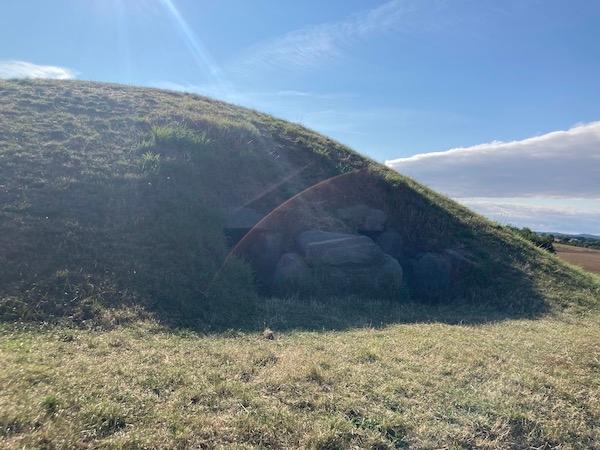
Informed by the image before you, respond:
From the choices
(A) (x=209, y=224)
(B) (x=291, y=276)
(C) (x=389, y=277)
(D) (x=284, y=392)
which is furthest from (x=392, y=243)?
(D) (x=284, y=392)

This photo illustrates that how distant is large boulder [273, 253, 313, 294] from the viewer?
33.9 feet

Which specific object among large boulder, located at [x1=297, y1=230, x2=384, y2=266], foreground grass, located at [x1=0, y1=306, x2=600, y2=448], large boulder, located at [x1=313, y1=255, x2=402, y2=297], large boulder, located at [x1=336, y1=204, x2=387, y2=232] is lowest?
foreground grass, located at [x1=0, y1=306, x2=600, y2=448]

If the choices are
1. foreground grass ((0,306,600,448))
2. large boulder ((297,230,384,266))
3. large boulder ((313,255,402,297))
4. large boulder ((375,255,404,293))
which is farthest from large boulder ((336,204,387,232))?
foreground grass ((0,306,600,448))

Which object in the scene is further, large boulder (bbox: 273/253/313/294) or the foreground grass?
large boulder (bbox: 273/253/313/294)

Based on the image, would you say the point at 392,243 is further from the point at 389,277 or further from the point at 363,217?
the point at 389,277

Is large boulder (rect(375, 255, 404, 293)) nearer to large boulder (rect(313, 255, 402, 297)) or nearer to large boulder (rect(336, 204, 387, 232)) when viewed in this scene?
large boulder (rect(313, 255, 402, 297))

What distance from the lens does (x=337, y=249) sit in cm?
1123

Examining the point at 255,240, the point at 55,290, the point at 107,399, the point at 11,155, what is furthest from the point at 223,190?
the point at 107,399

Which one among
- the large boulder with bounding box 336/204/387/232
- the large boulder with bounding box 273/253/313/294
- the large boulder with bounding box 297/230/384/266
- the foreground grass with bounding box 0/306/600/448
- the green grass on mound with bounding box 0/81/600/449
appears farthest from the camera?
the large boulder with bounding box 336/204/387/232

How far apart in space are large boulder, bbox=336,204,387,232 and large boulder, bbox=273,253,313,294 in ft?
9.04

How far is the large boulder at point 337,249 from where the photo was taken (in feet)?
36.1

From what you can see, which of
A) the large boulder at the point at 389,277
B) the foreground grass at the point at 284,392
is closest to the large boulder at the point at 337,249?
the large boulder at the point at 389,277

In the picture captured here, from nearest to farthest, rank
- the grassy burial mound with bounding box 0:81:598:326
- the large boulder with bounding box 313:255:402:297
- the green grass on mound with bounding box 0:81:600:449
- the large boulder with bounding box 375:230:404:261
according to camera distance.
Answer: the green grass on mound with bounding box 0:81:600:449 < the grassy burial mound with bounding box 0:81:598:326 < the large boulder with bounding box 313:255:402:297 < the large boulder with bounding box 375:230:404:261

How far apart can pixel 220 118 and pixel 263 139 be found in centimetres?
156
